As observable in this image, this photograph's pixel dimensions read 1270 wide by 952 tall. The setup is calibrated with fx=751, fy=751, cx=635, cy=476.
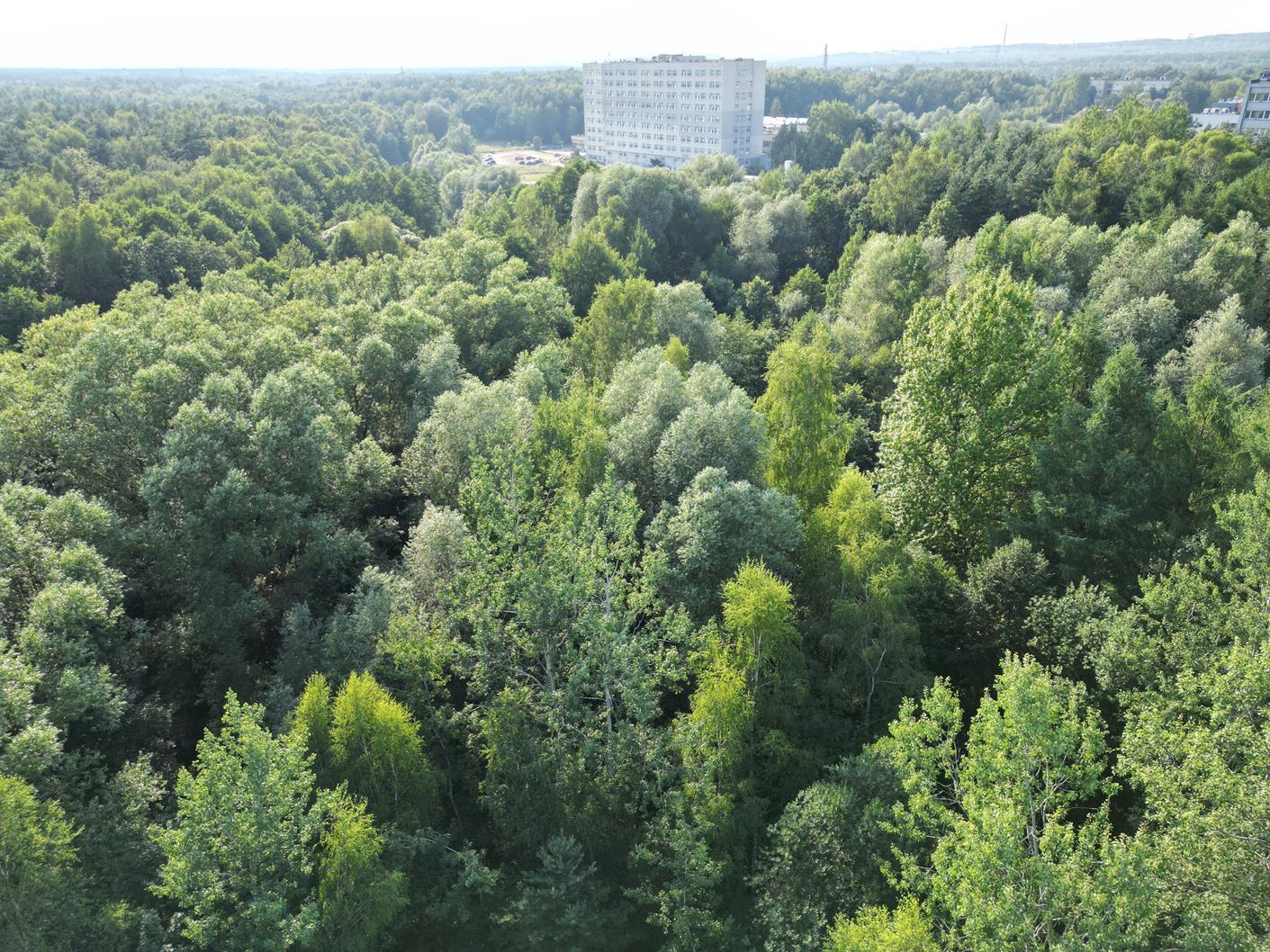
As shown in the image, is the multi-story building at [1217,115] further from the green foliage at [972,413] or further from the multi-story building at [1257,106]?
the green foliage at [972,413]

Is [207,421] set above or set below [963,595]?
above

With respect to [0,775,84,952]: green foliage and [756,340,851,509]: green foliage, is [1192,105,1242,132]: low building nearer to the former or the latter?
[756,340,851,509]: green foliage

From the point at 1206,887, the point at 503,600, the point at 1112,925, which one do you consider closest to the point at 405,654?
the point at 503,600

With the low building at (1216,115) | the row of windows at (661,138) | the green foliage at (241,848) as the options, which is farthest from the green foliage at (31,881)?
the low building at (1216,115)

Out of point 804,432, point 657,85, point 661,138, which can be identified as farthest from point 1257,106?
point 804,432

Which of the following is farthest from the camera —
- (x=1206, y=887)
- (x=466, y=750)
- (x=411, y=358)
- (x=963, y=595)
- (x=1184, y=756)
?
(x=411, y=358)

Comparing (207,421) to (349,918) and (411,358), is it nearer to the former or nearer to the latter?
(411,358)

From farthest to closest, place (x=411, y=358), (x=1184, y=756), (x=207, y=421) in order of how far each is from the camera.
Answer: (x=411, y=358), (x=207, y=421), (x=1184, y=756)

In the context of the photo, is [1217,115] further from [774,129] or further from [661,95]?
[661,95]
